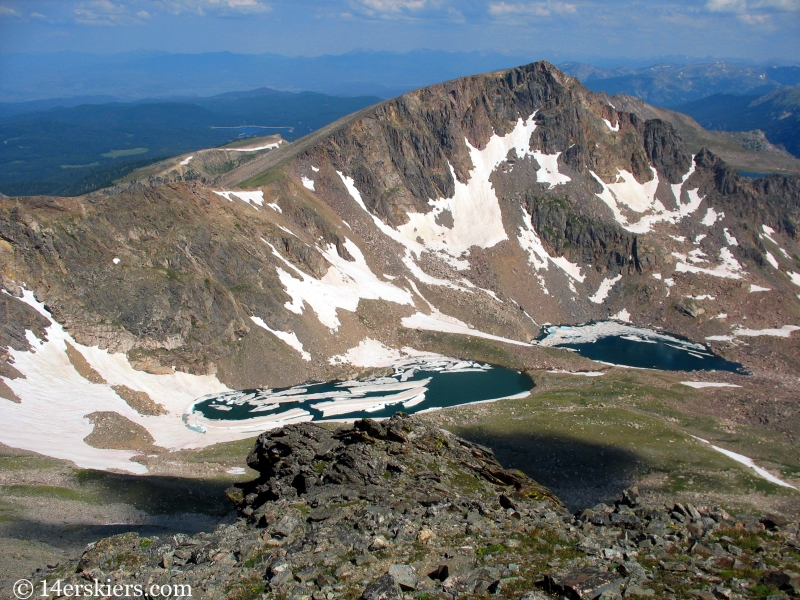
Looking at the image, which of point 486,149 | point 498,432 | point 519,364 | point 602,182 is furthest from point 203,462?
point 602,182

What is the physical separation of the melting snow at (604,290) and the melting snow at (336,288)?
1886 inches

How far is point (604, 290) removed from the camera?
14025 cm

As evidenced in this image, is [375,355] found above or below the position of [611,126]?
below

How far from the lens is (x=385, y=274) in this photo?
123 meters

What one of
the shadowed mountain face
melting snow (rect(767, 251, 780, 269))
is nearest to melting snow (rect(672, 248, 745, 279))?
the shadowed mountain face

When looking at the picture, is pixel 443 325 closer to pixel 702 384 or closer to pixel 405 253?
pixel 405 253

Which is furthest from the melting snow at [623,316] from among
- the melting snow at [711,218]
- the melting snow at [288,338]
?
the melting snow at [288,338]

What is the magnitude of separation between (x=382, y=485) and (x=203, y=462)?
34.2 m

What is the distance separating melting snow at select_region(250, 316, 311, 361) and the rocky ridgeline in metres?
64.2

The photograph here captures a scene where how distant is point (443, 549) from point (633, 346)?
108 metres

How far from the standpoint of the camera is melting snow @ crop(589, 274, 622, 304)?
454ft

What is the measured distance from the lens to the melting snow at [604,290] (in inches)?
5448

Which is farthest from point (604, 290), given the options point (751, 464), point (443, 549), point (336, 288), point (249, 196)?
point (443, 549)

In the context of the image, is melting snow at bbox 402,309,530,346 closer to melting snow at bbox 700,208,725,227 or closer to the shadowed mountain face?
the shadowed mountain face
